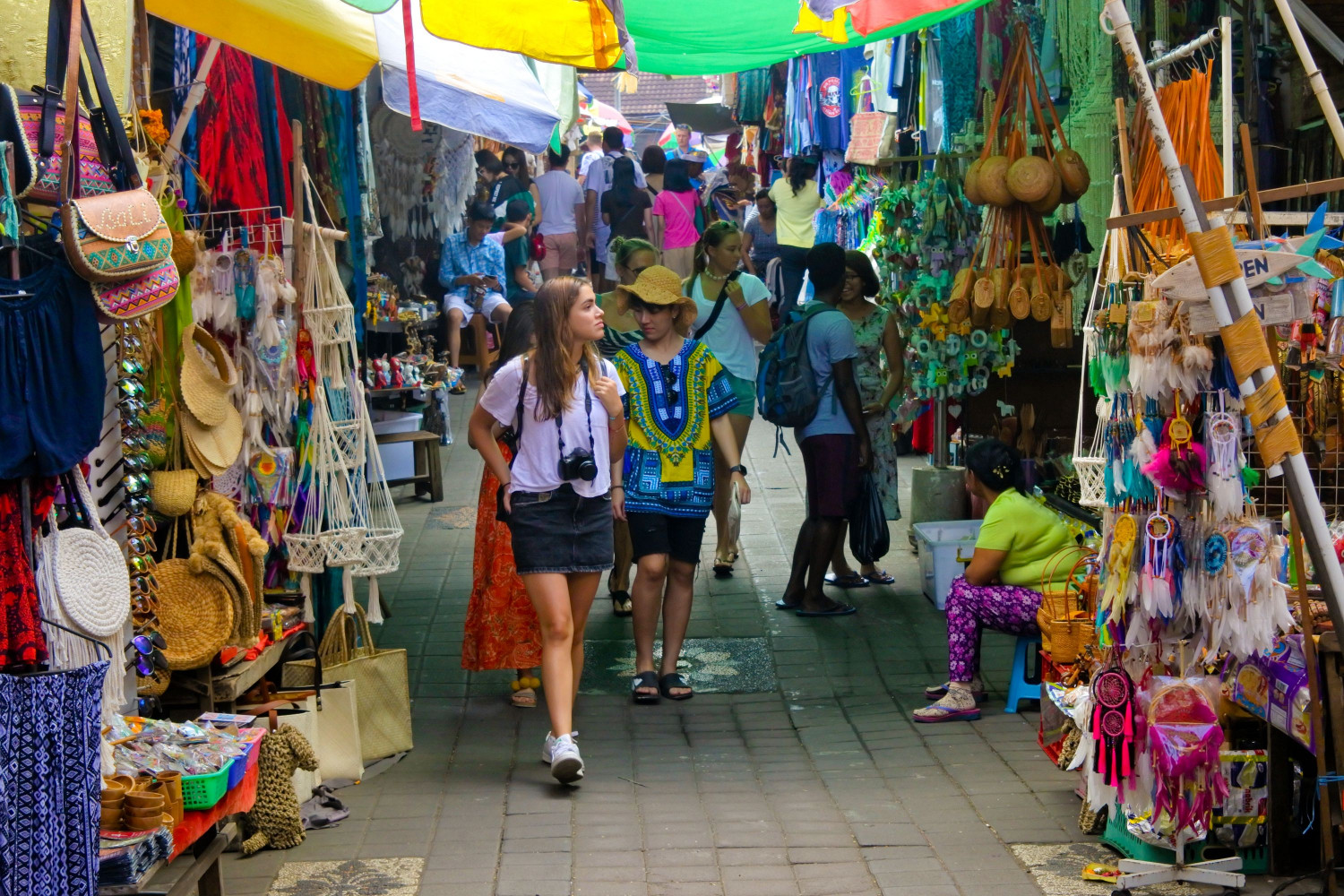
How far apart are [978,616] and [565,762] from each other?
1.84 metres

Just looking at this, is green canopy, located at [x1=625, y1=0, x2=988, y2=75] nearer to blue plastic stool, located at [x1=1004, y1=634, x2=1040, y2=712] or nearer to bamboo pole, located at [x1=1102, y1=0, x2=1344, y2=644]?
bamboo pole, located at [x1=1102, y1=0, x2=1344, y2=644]

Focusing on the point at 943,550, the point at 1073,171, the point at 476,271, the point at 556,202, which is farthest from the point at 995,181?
the point at 556,202

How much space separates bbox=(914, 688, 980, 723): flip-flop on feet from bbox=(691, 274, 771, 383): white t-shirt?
2.64 m

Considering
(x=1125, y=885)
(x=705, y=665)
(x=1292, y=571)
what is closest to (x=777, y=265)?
(x=705, y=665)

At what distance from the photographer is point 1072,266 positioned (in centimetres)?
754

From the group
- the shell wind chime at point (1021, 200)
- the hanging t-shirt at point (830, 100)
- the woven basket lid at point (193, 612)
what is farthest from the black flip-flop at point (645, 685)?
the hanging t-shirt at point (830, 100)

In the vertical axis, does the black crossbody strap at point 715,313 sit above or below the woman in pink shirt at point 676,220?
below

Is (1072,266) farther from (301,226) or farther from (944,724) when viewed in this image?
(301,226)

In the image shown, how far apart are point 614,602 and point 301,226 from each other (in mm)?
2941

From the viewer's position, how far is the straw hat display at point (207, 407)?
192 inches

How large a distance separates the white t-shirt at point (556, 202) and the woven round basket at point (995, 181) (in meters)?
6.92

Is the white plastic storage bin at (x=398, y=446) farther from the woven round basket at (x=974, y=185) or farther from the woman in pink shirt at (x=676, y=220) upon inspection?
the woven round basket at (x=974, y=185)

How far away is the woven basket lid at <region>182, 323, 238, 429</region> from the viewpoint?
4867 mm

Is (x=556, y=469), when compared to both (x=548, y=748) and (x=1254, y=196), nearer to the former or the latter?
(x=548, y=748)
